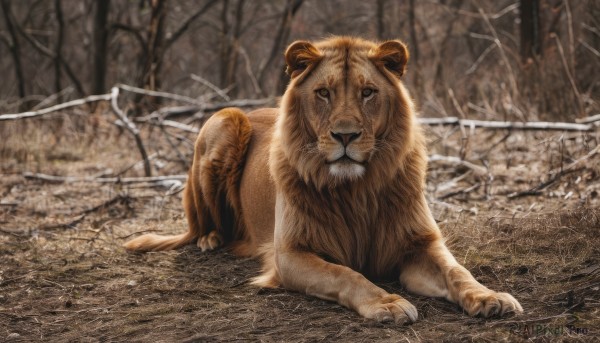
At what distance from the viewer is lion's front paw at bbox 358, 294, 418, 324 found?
341 centimetres

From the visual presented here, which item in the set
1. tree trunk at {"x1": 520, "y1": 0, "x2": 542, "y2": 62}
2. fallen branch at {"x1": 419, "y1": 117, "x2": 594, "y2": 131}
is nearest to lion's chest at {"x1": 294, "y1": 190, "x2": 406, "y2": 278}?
fallen branch at {"x1": 419, "y1": 117, "x2": 594, "y2": 131}

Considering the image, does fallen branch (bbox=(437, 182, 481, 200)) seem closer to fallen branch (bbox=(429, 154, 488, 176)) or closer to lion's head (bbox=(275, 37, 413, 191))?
fallen branch (bbox=(429, 154, 488, 176))

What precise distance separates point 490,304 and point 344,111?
122 cm

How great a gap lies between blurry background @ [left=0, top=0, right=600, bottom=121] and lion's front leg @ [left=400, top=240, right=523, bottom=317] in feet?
13.0

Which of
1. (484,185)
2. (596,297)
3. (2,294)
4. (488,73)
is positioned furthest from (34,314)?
(488,73)

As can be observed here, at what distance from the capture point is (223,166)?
18.6 feet

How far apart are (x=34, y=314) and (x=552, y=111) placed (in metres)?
6.82

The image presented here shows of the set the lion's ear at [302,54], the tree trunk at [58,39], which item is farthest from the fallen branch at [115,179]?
the tree trunk at [58,39]

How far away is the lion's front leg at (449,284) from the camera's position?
134 inches

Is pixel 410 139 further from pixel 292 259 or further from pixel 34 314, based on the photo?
pixel 34 314

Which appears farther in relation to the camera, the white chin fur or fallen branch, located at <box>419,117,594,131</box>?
fallen branch, located at <box>419,117,594,131</box>

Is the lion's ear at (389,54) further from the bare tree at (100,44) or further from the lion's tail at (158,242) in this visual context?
the bare tree at (100,44)

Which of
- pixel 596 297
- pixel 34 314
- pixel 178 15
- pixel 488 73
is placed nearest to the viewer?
pixel 596 297

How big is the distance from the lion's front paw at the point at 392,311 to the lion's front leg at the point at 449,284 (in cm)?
28
